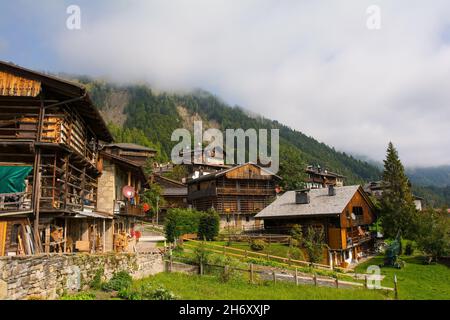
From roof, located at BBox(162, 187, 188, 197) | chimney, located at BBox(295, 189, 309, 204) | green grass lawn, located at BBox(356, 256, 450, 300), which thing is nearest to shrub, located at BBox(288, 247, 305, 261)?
green grass lawn, located at BBox(356, 256, 450, 300)

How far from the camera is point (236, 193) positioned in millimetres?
59031

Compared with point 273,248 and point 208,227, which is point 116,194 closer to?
point 208,227

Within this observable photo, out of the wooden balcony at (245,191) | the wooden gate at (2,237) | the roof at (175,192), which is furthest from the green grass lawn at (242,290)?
the roof at (175,192)

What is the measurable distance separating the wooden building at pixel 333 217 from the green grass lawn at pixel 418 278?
9.16ft

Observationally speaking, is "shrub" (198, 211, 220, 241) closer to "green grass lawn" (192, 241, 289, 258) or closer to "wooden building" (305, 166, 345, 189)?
"green grass lawn" (192, 241, 289, 258)

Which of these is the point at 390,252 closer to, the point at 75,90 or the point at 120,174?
the point at 120,174

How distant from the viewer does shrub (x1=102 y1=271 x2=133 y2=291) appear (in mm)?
17859

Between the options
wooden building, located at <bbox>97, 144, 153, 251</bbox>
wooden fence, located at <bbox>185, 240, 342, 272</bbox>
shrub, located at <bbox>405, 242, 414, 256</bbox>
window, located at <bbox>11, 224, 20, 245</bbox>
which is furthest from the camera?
shrub, located at <bbox>405, 242, 414, 256</bbox>

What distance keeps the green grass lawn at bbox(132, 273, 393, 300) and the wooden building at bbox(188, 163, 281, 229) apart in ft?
107

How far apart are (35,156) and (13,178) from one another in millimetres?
1638

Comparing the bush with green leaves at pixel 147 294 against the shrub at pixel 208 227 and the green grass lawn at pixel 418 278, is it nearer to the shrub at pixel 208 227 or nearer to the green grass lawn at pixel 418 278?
the green grass lawn at pixel 418 278

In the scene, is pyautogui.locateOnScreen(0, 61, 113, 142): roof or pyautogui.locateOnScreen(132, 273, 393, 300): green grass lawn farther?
pyautogui.locateOnScreen(0, 61, 113, 142): roof

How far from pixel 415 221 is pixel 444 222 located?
5266mm

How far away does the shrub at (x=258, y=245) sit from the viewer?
122 ft
